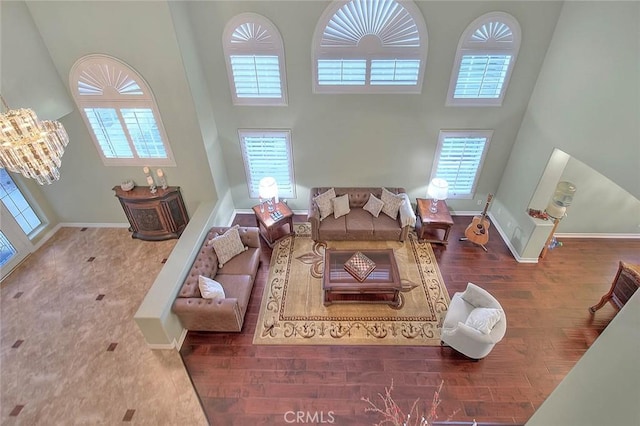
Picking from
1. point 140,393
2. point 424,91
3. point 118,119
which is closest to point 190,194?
point 118,119

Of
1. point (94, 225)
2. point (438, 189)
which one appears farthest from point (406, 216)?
point (94, 225)

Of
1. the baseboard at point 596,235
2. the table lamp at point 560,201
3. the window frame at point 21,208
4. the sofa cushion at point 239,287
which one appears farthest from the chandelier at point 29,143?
the baseboard at point 596,235

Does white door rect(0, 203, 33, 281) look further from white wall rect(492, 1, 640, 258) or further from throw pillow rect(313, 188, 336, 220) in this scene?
white wall rect(492, 1, 640, 258)

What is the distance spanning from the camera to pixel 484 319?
4199 mm

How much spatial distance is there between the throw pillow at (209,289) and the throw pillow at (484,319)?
3.51m

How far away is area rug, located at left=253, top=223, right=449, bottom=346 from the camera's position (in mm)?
4867

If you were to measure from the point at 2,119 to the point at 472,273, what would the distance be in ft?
22.4

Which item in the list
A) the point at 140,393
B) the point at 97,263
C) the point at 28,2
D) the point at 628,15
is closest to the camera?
the point at 628,15

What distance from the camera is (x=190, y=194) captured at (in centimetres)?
650

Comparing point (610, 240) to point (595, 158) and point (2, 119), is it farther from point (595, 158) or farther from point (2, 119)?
point (2, 119)

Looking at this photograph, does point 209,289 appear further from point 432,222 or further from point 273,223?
point 432,222

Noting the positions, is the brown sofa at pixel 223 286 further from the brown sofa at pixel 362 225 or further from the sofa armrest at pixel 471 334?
the sofa armrest at pixel 471 334

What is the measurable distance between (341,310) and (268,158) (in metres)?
3.37

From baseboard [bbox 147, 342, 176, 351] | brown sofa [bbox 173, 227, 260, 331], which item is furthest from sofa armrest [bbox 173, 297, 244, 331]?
baseboard [bbox 147, 342, 176, 351]
